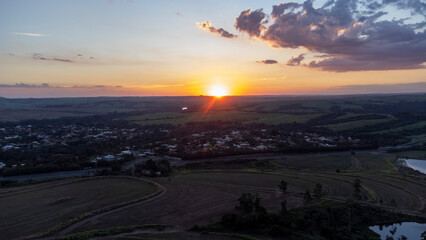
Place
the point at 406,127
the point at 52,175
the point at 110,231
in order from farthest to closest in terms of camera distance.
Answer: the point at 406,127 → the point at 52,175 → the point at 110,231

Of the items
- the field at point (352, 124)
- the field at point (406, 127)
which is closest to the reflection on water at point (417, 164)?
the field at point (406, 127)

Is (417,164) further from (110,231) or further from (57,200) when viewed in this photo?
(57,200)

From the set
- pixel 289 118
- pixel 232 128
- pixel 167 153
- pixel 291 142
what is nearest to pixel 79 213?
pixel 167 153

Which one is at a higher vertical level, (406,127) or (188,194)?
(188,194)

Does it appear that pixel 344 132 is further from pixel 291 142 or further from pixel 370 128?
pixel 291 142

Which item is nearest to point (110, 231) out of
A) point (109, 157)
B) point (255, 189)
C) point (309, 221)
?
point (309, 221)

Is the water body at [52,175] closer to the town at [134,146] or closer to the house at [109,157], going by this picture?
the town at [134,146]
